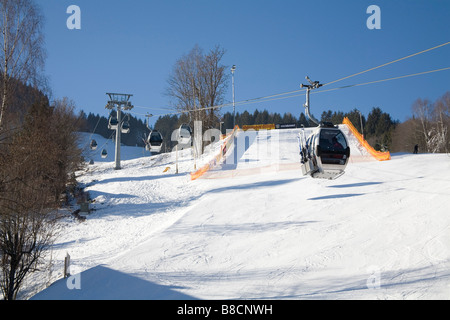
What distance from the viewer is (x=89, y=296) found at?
1162 centimetres

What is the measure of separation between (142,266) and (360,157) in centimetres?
2168

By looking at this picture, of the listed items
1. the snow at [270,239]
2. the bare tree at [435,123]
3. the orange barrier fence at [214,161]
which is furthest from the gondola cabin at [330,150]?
the bare tree at [435,123]

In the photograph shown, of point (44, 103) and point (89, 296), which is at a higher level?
point (44, 103)

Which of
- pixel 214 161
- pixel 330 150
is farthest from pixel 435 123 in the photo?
pixel 330 150

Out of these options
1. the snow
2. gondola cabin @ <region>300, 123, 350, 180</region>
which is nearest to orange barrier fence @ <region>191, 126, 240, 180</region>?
the snow

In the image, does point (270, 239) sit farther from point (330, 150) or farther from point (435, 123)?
point (435, 123)

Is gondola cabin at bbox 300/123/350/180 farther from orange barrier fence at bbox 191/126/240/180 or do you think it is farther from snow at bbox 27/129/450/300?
orange barrier fence at bbox 191/126/240/180

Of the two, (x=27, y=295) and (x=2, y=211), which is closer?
(x=2, y=211)

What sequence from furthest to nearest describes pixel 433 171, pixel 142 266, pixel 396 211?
pixel 433 171
pixel 396 211
pixel 142 266

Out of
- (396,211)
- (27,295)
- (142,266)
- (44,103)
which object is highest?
(44,103)

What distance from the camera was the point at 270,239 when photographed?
15.5m

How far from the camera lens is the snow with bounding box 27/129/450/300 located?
11.4m

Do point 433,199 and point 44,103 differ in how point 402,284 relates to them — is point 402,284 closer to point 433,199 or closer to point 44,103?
point 433,199
